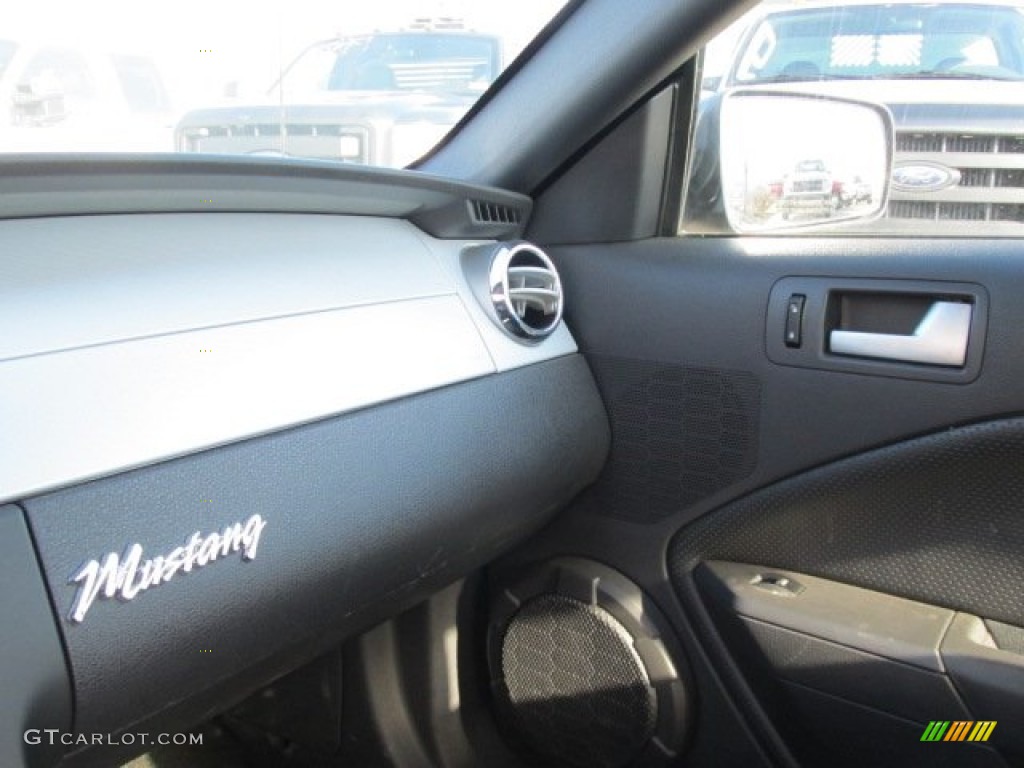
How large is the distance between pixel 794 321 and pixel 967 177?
47 centimetres

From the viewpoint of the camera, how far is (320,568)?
4.66ft

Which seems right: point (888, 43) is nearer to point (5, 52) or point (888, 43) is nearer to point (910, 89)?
point (910, 89)

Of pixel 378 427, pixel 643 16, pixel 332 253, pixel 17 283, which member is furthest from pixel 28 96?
pixel 643 16

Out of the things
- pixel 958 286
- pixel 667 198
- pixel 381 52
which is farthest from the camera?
pixel 667 198

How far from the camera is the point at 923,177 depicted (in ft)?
6.59

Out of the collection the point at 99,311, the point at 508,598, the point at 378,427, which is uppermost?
the point at 99,311

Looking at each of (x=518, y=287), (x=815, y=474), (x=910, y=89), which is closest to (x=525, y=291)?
(x=518, y=287)

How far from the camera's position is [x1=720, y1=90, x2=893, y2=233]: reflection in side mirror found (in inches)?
80.4

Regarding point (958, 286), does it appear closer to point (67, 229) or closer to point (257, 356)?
point (257, 356)

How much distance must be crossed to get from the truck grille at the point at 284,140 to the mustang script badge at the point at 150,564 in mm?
632

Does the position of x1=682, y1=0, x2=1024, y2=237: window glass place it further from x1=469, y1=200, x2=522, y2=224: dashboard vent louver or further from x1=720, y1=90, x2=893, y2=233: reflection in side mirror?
x1=469, y1=200, x2=522, y2=224: dashboard vent louver

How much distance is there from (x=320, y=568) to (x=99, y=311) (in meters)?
0.46

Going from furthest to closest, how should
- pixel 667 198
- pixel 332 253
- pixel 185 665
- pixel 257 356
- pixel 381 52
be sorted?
pixel 667 198, pixel 381 52, pixel 332 253, pixel 257 356, pixel 185 665

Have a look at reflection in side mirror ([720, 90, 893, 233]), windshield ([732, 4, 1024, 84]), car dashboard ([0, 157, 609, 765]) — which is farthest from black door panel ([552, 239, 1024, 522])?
windshield ([732, 4, 1024, 84])
